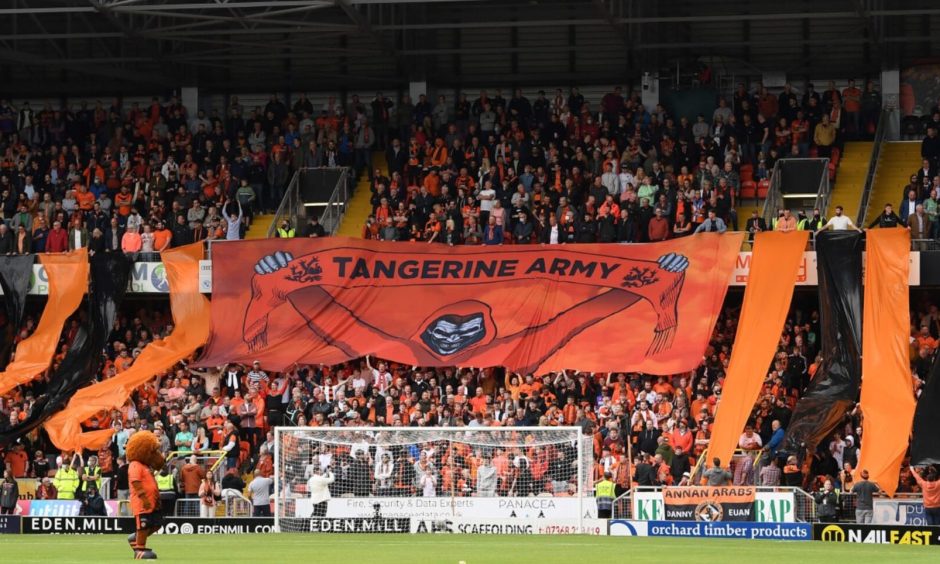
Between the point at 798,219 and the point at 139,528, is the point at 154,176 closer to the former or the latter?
the point at 798,219

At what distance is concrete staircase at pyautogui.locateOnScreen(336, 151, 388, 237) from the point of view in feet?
124

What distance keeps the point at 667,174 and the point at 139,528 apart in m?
20.7

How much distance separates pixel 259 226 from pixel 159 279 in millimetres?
4016

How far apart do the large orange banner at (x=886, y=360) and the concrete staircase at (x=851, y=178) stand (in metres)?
4.74

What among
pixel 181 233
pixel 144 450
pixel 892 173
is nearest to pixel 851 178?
pixel 892 173

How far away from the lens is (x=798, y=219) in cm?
3372

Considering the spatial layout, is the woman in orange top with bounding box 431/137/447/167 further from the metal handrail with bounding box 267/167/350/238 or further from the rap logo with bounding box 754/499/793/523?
the rap logo with bounding box 754/499/793/523

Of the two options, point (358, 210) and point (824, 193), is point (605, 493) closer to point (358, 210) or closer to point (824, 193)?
point (824, 193)

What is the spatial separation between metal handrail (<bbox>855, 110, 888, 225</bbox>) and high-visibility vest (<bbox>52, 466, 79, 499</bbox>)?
16.5m

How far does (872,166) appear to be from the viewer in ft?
120

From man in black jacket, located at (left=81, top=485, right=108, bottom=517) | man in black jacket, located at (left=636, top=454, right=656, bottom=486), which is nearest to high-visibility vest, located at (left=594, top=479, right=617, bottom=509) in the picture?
man in black jacket, located at (left=636, top=454, right=656, bottom=486)

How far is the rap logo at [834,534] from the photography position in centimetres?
2398

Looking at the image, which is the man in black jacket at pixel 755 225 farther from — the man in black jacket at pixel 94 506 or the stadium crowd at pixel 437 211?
the man in black jacket at pixel 94 506

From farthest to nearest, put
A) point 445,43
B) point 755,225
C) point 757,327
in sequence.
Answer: point 445,43, point 755,225, point 757,327
